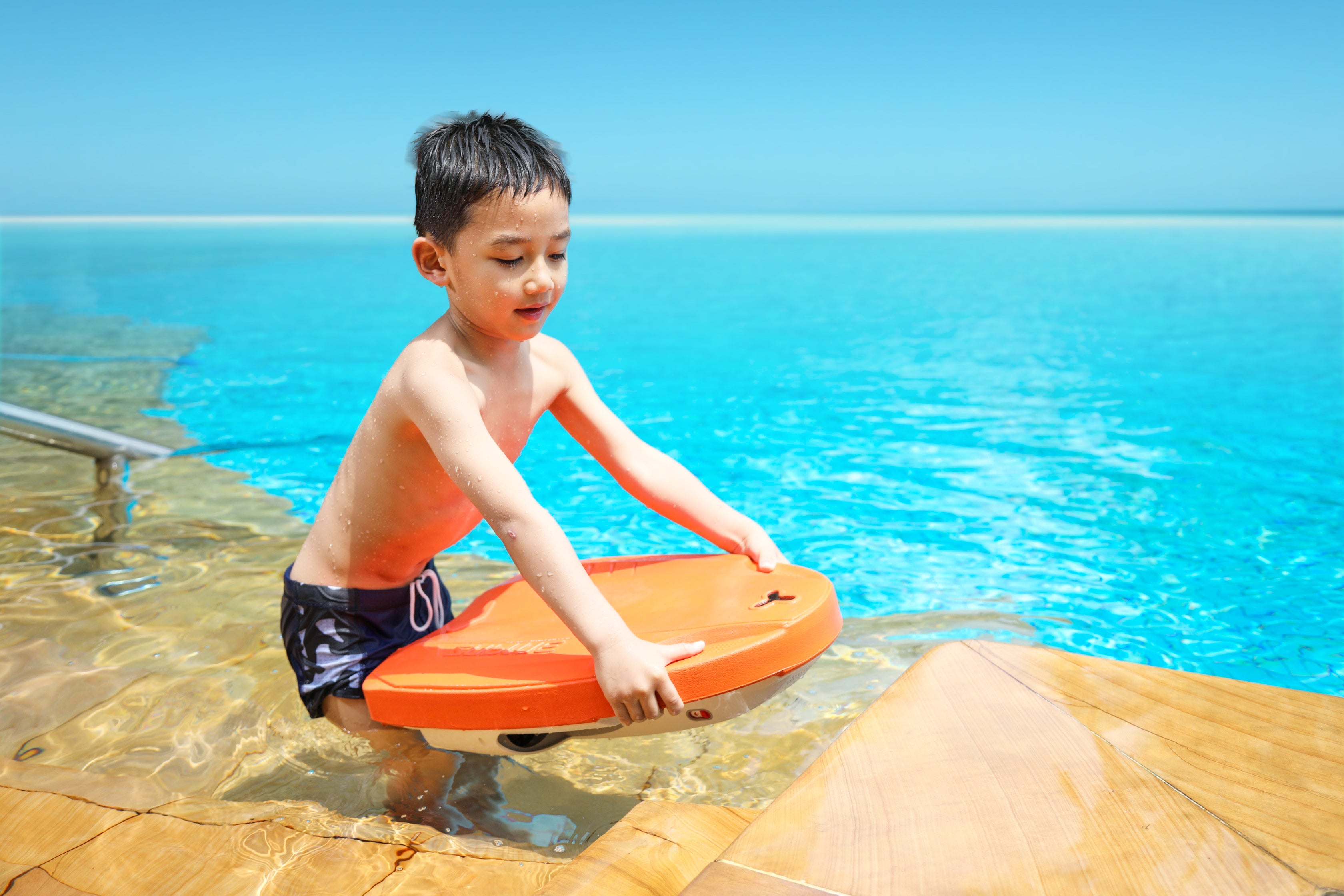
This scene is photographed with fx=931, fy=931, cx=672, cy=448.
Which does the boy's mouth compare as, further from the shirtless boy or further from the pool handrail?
the pool handrail

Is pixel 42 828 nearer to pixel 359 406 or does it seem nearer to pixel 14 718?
pixel 14 718

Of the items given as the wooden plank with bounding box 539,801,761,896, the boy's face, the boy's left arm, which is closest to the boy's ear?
the boy's face

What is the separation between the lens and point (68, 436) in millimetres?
3027

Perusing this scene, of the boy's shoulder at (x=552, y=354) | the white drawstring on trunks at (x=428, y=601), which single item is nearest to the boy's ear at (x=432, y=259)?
the boy's shoulder at (x=552, y=354)

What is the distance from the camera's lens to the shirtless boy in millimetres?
1478

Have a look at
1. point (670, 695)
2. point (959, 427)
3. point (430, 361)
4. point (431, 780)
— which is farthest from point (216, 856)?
point (959, 427)

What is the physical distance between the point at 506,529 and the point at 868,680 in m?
1.34

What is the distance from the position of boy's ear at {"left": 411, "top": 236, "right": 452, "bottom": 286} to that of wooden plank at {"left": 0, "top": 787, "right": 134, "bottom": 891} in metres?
1.03

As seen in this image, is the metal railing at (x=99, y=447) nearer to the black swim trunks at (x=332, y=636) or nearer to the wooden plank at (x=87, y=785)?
the wooden plank at (x=87, y=785)

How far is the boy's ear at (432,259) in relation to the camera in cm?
163

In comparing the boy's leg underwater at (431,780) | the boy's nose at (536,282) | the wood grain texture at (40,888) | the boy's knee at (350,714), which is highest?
the boy's nose at (536,282)

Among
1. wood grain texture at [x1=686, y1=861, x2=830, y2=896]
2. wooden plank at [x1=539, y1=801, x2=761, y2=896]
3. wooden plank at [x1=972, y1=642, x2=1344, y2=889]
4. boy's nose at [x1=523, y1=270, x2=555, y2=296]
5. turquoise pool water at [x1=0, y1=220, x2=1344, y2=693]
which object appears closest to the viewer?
wood grain texture at [x1=686, y1=861, x2=830, y2=896]

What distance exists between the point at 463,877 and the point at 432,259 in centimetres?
103

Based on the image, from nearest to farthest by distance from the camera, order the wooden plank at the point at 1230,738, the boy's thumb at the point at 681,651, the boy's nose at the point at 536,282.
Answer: the wooden plank at the point at 1230,738 < the boy's thumb at the point at 681,651 < the boy's nose at the point at 536,282
